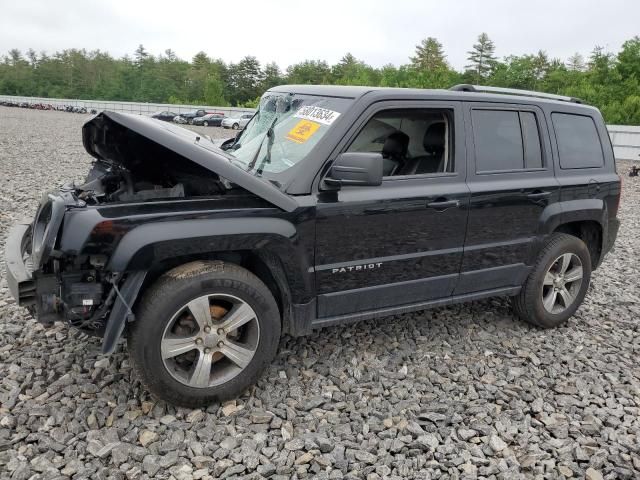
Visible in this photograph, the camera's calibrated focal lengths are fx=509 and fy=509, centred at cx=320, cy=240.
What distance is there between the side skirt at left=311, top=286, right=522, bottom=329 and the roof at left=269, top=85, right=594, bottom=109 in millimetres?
1499

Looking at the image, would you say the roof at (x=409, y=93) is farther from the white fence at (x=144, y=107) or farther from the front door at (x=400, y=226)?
the white fence at (x=144, y=107)

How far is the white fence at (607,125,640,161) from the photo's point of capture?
2306 centimetres

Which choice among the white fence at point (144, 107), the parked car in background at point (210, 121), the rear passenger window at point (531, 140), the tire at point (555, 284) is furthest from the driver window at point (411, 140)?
the white fence at point (144, 107)

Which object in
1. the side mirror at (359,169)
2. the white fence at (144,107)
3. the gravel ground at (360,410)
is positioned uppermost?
the white fence at (144,107)

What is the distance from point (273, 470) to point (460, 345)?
205cm

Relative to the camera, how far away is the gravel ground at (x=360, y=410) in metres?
2.74

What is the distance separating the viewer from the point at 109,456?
8.91 ft

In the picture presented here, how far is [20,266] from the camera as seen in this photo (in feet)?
9.78

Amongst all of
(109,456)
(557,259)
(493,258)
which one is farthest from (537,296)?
(109,456)

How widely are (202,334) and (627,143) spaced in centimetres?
2626

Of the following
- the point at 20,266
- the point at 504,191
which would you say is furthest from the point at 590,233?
the point at 20,266

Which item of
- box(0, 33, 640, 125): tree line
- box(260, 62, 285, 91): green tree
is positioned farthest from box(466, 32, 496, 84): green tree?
box(260, 62, 285, 91): green tree

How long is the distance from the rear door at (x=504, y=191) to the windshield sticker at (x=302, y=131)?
120cm

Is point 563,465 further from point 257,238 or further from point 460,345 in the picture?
point 257,238
